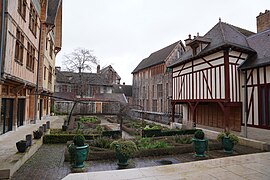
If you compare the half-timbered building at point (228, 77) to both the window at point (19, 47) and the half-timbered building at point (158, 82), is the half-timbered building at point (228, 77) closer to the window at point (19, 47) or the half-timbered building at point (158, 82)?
the half-timbered building at point (158, 82)

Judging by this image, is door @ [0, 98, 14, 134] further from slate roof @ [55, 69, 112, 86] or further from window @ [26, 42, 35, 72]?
slate roof @ [55, 69, 112, 86]

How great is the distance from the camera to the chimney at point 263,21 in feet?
43.8

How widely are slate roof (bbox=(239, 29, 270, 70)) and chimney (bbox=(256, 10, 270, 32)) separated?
7.04 feet

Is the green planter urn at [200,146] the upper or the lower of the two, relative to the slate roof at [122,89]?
lower

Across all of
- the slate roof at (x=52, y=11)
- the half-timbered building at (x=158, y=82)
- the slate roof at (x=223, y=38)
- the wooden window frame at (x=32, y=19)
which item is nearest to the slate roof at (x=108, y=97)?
the half-timbered building at (x=158, y=82)

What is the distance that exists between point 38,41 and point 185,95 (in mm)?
11848

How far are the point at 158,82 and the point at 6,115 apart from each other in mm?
19361

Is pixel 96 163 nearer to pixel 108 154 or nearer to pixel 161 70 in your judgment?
pixel 108 154

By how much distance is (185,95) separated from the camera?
1417 cm

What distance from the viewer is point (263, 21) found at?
13.7m

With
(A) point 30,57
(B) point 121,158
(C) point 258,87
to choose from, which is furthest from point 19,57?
(C) point 258,87

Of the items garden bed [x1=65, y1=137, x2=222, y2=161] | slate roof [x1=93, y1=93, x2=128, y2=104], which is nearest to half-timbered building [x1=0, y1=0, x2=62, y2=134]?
garden bed [x1=65, y1=137, x2=222, y2=161]

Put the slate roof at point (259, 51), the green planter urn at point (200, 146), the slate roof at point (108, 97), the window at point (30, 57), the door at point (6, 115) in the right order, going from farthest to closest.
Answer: the slate roof at point (108, 97)
the window at point (30, 57)
the slate roof at point (259, 51)
the door at point (6, 115)
the green planter urn at point (200, 146)

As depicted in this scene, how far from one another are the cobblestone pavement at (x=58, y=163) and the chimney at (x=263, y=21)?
10176 mm
